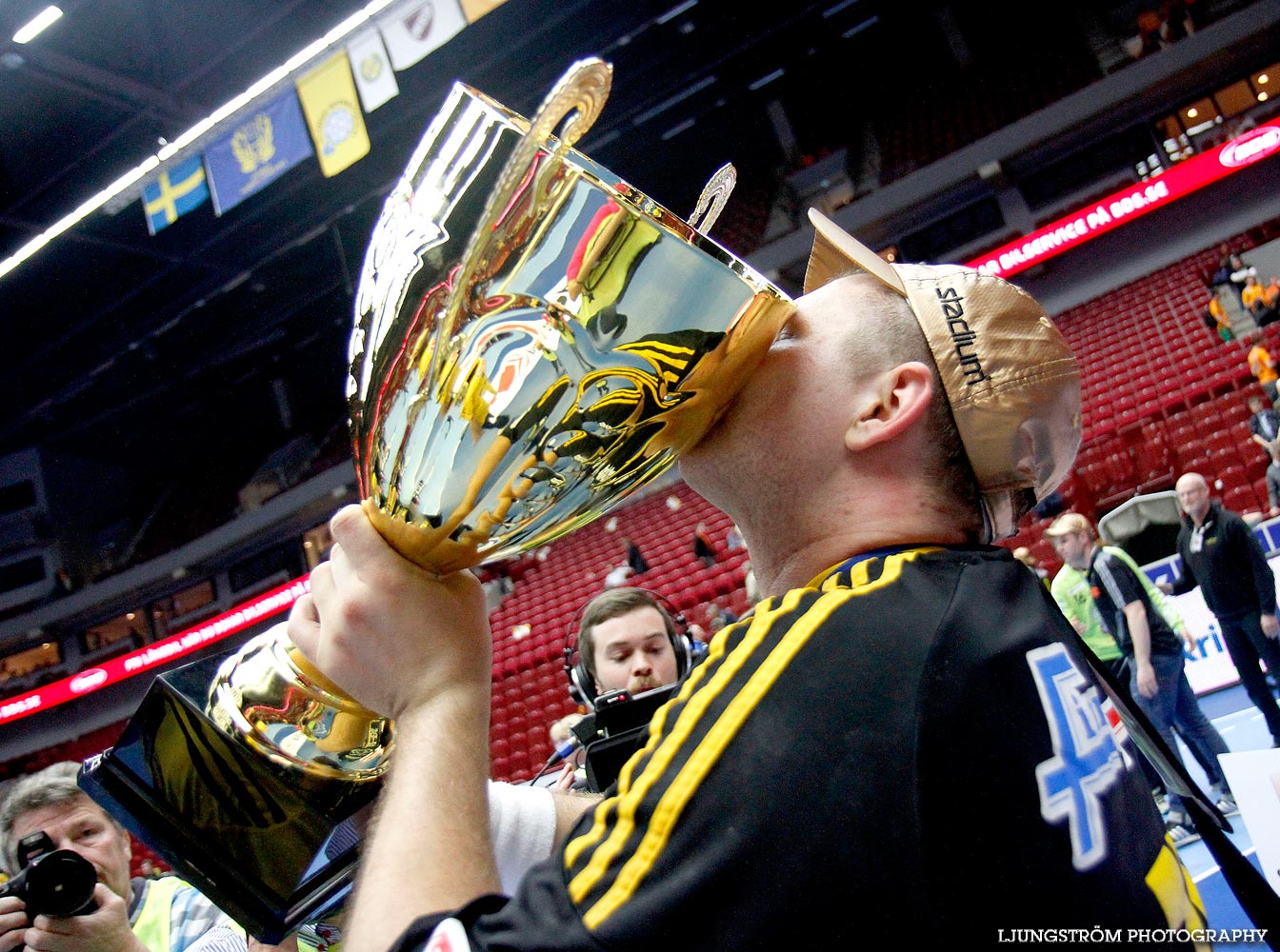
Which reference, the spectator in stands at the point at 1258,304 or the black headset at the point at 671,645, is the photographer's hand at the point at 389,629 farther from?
the spectator in stands at the point at 1258,304

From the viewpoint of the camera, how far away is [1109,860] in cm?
46

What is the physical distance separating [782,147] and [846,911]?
569 inches

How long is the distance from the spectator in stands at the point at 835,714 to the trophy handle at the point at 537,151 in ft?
0.53

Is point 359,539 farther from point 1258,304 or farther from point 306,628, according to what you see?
point 1258,304

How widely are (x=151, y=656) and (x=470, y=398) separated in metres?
14.9

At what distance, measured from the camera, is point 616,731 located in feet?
3.34

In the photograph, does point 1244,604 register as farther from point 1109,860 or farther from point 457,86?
point 457,86

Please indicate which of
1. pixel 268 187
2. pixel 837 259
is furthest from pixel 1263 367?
pixel 268 187

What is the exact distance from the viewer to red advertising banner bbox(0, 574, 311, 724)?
12.4 metres

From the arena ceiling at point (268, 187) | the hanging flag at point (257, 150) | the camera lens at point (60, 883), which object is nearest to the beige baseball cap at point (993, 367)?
the camera lens at point (60, 883)

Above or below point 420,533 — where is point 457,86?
above

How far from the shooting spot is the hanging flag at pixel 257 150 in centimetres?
805

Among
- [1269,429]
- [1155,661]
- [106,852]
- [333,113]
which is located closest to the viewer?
[106,852]

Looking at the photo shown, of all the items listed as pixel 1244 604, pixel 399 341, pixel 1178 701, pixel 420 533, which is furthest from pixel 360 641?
pixel 1244 604
